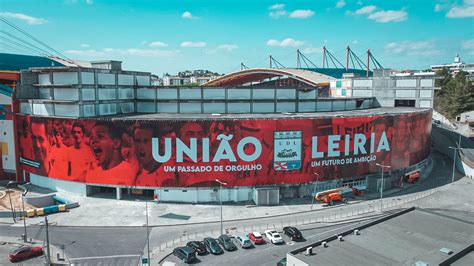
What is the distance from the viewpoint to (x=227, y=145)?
52.2m

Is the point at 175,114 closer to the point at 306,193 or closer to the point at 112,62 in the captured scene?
the point at 112,62

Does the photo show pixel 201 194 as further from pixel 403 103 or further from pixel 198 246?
pixel 403 103

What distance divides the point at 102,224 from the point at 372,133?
138ft

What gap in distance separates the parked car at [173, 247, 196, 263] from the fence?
8.39ft

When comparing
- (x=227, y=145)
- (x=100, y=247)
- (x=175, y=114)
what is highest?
(x=175, y=114)

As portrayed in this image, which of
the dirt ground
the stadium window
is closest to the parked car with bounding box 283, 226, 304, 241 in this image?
the dirt ground

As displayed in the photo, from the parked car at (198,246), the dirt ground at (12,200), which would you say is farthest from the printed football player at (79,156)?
the parked car at (198,246)

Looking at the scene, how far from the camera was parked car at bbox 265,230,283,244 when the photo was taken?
38.8 m

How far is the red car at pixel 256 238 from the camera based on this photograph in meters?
38.7

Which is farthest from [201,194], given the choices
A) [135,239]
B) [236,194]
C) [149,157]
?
[135,239]

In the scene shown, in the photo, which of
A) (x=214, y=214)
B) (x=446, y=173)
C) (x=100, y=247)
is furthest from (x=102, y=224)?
(x=446, y=173)

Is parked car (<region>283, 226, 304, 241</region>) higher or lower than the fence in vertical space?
higher

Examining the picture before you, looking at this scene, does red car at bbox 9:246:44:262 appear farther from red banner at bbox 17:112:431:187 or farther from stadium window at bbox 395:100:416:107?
stadium window at bbox 395:100:416:107

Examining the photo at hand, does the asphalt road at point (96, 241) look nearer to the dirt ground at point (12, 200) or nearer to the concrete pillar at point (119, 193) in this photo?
the dirt ground at point (12, 200)
